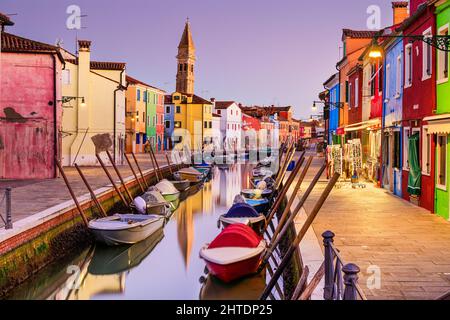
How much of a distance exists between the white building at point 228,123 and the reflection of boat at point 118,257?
67.5m

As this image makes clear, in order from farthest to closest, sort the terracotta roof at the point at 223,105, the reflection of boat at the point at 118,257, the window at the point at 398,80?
the terracotta roof at the point at 223,105
the window at the point at 398,80
the reflection of boat at the point at 118,257

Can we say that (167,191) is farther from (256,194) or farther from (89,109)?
(89,109)

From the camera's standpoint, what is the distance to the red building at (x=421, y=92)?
13094 mm

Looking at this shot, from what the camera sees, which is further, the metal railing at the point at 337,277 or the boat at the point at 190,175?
the boat at the point at 190,175

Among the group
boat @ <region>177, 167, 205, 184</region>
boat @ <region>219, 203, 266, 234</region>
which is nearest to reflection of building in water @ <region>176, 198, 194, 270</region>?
boat @ <region>219, 203, 266, 234</region>

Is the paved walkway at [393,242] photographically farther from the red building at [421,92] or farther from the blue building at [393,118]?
the blue building at [393,118]

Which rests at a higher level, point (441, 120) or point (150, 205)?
point (441, 120)

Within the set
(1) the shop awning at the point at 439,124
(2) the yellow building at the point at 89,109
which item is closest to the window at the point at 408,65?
(1) the shop awning at the point at 439,124

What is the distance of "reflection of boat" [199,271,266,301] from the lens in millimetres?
9938

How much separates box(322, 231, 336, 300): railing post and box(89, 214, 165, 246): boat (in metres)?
8.33

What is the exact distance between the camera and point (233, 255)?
32.1 ft

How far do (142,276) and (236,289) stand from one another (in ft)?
9.97

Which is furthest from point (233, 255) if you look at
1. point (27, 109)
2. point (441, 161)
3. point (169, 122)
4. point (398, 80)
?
point (169, 122)

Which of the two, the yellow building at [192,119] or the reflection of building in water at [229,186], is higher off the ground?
the yellow building at [192,119]
